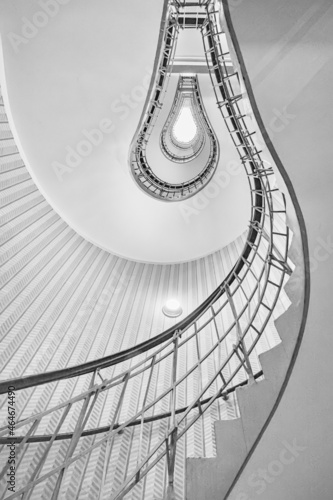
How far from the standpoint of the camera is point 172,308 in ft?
19.6

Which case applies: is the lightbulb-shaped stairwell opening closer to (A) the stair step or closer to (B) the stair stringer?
(B) the stair stringer

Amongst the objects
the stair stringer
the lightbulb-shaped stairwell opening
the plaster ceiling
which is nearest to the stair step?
the stair stringer

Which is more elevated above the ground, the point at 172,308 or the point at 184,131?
the point at 184,131

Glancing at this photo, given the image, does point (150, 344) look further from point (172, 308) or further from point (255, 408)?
point (172, 308)

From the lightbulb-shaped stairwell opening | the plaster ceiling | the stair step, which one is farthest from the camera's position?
the lightbulb-shaped stairwell opening

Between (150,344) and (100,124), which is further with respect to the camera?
(100,124)

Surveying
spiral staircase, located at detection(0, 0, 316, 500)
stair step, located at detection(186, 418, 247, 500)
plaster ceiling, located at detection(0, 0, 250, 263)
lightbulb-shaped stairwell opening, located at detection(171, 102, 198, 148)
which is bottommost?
stair step, located at detection(186, 418, 247, 500)

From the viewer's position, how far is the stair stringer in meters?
2.62

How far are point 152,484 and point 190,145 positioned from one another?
8548 mm

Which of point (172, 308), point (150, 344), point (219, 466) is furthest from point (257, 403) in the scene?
point (172, 308)

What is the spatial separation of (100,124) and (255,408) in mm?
5040

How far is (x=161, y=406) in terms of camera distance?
4219 millimetres

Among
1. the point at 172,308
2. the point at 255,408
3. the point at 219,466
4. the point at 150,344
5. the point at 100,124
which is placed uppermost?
A: the point at 100,124

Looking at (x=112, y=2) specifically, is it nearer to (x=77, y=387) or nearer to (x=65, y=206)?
(x=65, y=206)
